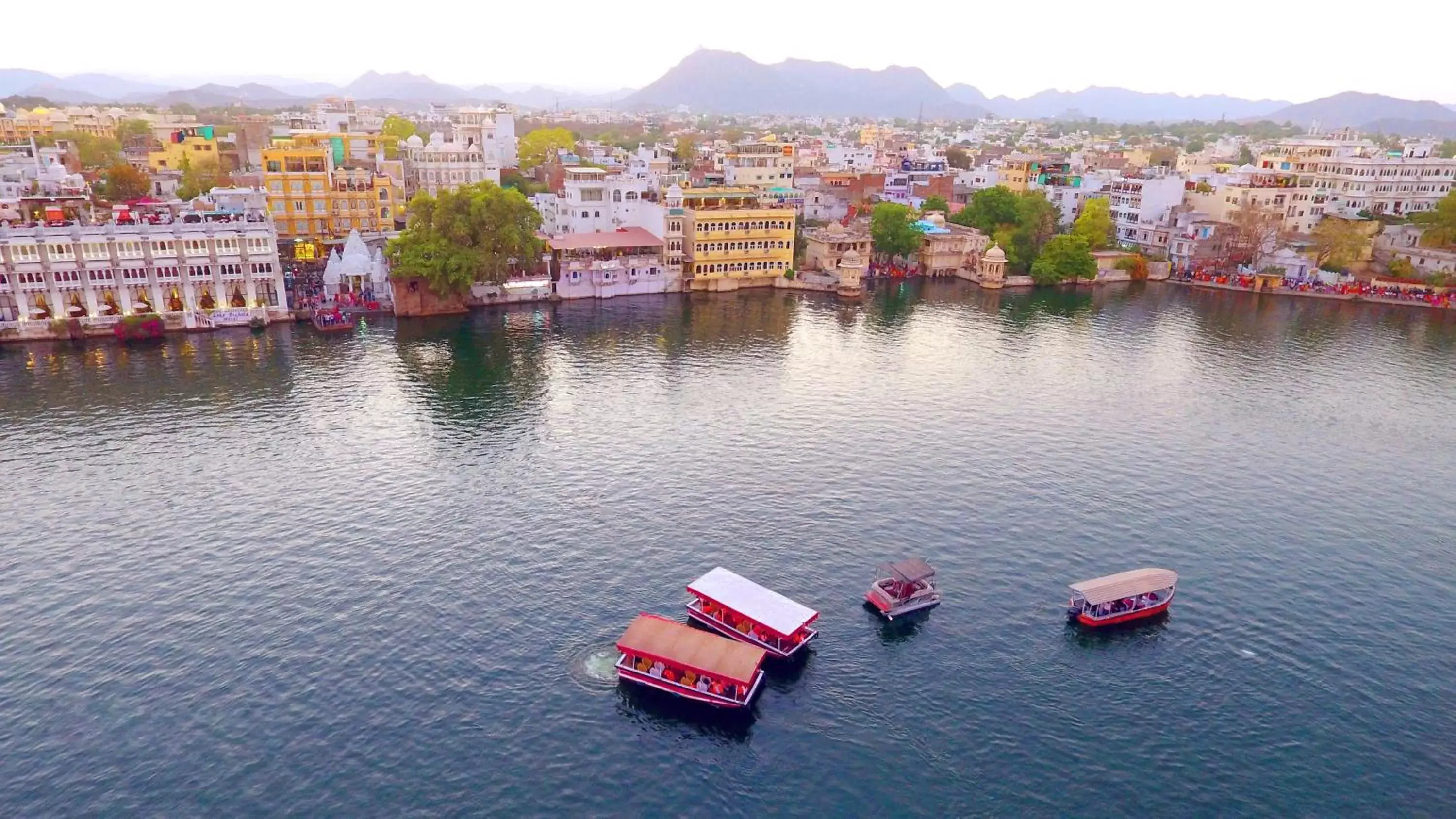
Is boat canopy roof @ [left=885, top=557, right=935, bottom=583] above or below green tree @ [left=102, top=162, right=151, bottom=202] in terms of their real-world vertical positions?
below

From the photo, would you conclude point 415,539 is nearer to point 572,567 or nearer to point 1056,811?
point 572,567

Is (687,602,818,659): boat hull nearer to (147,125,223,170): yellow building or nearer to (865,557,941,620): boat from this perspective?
(865,557,941,620): boat

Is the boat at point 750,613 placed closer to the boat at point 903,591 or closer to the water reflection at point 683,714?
the water reflection at point 683,714

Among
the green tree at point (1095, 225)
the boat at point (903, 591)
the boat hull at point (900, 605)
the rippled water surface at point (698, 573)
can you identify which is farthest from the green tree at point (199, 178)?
the green tree at point (1095, 225)

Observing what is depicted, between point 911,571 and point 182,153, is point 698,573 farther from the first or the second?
point 182,153

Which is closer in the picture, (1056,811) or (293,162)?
(1056,811)

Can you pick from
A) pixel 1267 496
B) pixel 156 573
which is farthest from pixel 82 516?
pixel 1267 496

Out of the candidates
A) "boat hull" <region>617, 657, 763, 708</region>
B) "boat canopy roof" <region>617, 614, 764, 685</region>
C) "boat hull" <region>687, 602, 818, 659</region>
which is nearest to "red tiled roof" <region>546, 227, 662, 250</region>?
"boat hull" <region>687, 602, 818, 659</region>
